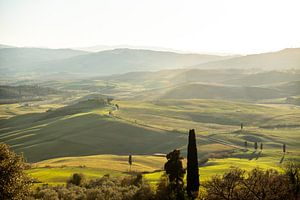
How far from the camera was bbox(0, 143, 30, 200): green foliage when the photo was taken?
41406 mm

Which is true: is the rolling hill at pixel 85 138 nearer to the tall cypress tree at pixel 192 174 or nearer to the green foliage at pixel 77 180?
the green foliage at pixel 77 180

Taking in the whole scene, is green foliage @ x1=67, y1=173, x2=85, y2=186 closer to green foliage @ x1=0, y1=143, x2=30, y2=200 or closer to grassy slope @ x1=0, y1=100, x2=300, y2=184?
green foliage @ x1=0, y1=143, x2=30, y2=200

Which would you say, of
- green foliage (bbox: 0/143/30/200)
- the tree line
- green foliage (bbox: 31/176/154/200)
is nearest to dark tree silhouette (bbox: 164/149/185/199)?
the tree line

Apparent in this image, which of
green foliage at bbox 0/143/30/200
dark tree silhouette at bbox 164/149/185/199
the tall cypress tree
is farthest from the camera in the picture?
the tall cypress tree

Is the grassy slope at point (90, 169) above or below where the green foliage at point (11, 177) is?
below

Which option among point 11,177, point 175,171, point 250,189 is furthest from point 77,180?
point 250,189

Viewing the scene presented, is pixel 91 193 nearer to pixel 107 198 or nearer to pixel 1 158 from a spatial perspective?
pixel 107 198

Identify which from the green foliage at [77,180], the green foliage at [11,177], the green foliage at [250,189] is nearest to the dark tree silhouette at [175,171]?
the green foliage at [250,189]

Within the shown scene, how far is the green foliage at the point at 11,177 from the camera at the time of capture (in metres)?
41.4

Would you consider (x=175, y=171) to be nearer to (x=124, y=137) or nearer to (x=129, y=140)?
(x=129, y=140)

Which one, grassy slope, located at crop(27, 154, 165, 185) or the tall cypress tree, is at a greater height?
the tall cypress tree

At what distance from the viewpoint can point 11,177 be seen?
42188 millimetres

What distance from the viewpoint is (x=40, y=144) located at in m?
136

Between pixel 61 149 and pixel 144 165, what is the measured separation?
44.2 meters
